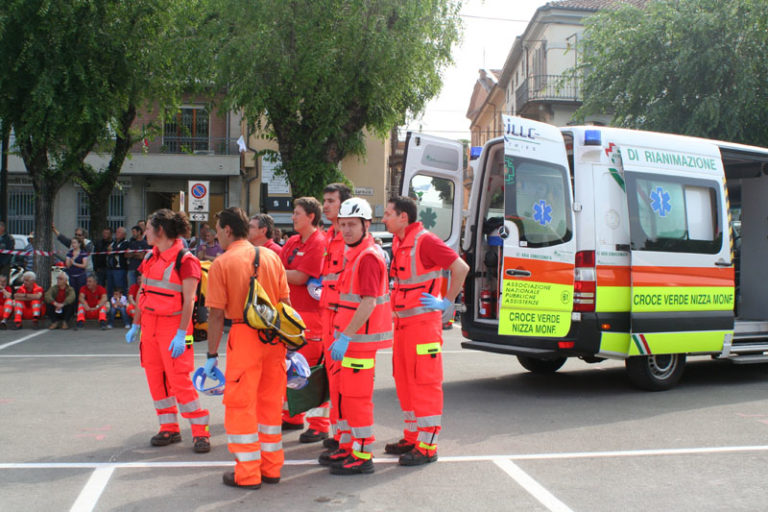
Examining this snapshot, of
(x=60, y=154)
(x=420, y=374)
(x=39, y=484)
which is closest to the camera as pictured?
(x=39, y=484)

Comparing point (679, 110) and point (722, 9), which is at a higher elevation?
point (722, 9)

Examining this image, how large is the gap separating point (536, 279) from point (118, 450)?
4029 millimetres

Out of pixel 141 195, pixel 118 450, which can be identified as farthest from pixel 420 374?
pixel 141 195

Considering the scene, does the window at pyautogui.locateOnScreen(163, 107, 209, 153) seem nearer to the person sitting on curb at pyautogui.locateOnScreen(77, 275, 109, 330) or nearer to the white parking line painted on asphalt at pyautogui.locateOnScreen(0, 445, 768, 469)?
the person sitting on curb at pyautogui.locateOnScreen(77, 275, 109, 330)

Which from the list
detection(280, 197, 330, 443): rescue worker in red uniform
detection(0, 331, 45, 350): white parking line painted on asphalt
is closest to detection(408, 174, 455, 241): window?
detection(280, 197, 330, 443): rescue worker in red uniform

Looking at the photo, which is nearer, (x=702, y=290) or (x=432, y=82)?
(x=702, y=290)

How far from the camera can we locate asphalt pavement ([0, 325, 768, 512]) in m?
4.78

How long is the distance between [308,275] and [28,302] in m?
10.2

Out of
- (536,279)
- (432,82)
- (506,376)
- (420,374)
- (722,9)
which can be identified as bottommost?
(506,376)

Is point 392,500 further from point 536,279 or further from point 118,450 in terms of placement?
point 536,279

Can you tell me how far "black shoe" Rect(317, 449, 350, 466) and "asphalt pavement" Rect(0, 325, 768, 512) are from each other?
0.07m

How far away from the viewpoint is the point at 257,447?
16.3 ft

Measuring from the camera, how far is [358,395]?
5.20 metres

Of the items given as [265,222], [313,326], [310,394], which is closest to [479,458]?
[310,394]
